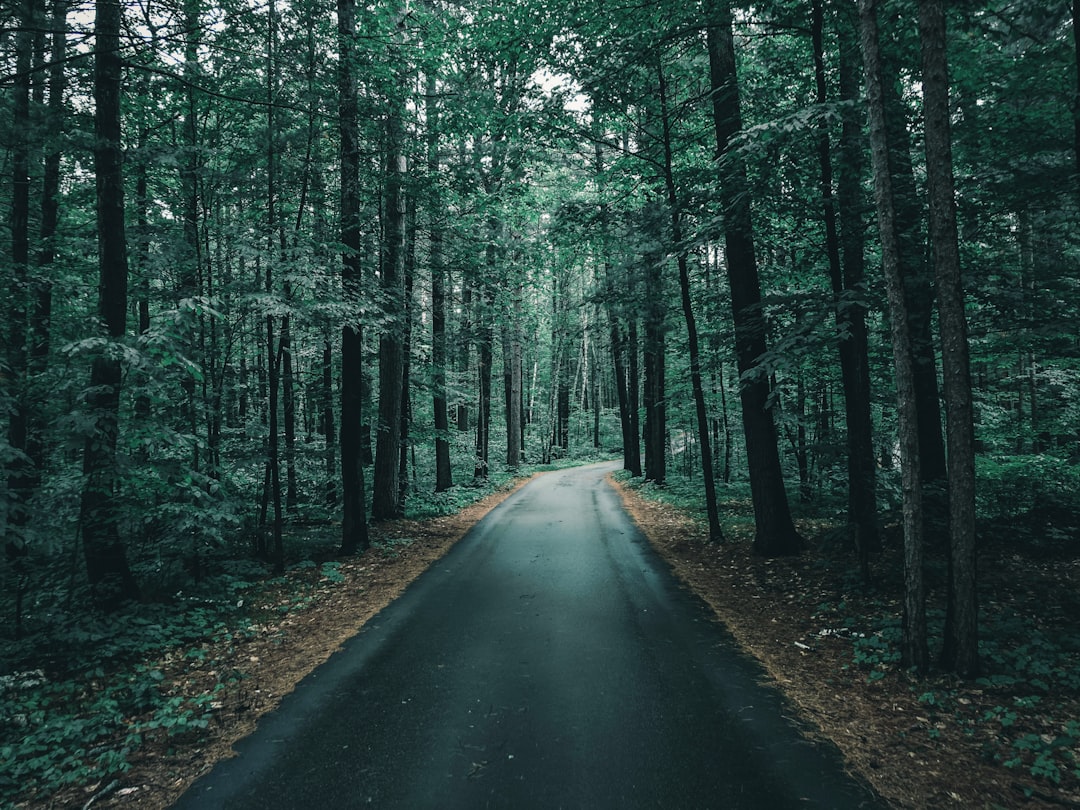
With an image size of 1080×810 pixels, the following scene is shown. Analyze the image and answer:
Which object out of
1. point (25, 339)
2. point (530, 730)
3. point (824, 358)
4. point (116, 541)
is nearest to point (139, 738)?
point (530, 730)

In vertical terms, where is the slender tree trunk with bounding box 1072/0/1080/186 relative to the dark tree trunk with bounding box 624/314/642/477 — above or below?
above

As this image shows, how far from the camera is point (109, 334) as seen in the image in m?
6.60

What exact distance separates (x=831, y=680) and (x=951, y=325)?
3652 mm

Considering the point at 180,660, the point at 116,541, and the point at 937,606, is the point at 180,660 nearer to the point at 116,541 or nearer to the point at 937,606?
the point at 116,541

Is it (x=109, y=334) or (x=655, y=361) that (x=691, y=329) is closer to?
(x=109, y=334)

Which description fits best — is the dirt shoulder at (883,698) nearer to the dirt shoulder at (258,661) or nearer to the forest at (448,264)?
the forest at (448,264)

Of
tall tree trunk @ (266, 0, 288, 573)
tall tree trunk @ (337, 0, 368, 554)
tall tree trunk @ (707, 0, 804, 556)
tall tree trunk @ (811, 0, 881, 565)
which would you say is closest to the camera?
tall tree trunk @ (811, 0, 881, 565)

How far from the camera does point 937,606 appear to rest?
628 centimetres

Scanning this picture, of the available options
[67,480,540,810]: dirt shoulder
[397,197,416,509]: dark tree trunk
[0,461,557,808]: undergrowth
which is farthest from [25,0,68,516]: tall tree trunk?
[397,197,416,509]: dark tree trunk

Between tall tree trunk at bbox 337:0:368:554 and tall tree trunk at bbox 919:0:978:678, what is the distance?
27.8ft

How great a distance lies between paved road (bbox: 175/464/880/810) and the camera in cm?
351

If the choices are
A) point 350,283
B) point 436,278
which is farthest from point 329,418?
point 350,283

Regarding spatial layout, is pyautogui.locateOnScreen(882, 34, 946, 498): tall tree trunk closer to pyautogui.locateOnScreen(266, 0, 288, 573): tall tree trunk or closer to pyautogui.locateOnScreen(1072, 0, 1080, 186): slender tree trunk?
pyautogui.locateOnScreen(1072, 0, 1080, 186): slender tree trunk

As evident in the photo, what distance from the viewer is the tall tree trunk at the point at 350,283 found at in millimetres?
9766
